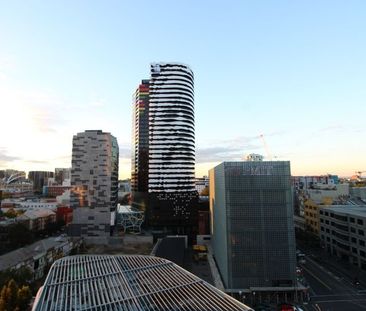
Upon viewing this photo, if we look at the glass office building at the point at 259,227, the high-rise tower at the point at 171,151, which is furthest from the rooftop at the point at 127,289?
the high-rise tower at the point at 171,151

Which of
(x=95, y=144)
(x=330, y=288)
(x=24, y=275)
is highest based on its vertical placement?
(x=95, y=144)

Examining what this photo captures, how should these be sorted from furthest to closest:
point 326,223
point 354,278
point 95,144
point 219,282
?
1. point 95,144
2. point 326,223
3. point 354,278
4. point 219,282

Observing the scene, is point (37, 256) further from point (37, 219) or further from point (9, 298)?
point (37, 219)

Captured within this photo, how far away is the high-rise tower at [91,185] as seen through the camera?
11675cm

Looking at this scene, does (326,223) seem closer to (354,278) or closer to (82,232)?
(354,278)

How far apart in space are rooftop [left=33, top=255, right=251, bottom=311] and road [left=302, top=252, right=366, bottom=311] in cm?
3698

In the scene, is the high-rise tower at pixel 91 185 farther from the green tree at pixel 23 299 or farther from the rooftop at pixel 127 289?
the rooftop at pixel 127 289

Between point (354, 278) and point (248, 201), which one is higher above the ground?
point (248, 201)

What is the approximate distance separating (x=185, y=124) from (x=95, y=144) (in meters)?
38.4

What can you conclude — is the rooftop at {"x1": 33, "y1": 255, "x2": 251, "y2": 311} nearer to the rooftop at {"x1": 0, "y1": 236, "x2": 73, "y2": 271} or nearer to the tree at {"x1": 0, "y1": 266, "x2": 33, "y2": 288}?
the tree at {"x1": 0, "y1": 266, "x2": 33, "y2": 288}

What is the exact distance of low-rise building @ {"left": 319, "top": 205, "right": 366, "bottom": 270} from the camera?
290 feet

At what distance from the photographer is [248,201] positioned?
218 feet

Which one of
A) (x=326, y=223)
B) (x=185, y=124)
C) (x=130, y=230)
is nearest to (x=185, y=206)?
(x=130, y=230)

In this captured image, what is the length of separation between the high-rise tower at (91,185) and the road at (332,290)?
68630 millimetres
